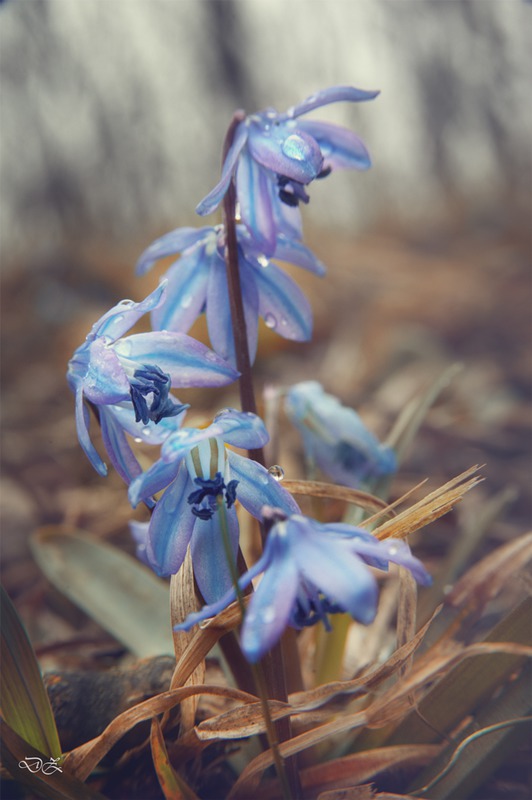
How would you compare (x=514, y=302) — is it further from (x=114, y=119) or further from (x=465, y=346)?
(x=114, y=119)

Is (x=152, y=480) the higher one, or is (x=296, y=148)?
(x=296, y=148)

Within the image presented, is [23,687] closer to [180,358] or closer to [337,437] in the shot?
[180,358]

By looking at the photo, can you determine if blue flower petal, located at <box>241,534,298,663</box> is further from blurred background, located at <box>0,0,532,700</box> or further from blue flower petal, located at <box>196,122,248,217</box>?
blurred background, located at <box>0,0,532,700</box>

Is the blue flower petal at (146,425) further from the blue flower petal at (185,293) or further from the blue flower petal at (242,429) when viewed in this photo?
the blue flower petal at (185,293)

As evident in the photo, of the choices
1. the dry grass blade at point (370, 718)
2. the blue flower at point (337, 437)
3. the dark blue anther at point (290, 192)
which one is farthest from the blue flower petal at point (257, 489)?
the blue flower at point (337, 437)

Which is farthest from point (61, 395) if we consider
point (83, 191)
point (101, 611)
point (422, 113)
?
point (422, 113)

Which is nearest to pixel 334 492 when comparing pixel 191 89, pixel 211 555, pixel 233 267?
pixel 211 555
